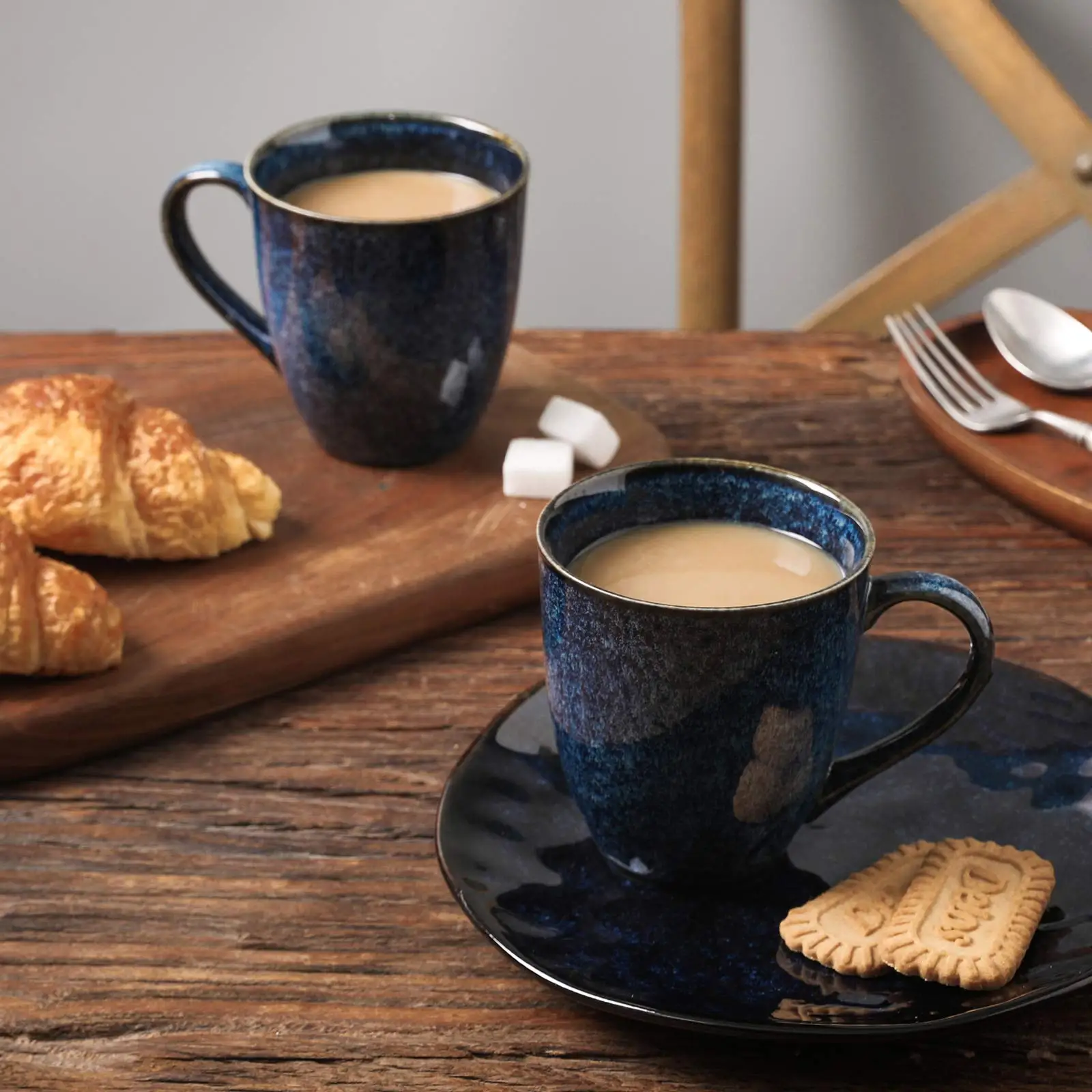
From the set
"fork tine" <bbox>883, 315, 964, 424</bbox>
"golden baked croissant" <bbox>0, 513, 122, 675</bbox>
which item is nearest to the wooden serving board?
"fork tine" <bbox>883, 315, 964, 424</bbox>

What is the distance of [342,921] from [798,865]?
19 cm

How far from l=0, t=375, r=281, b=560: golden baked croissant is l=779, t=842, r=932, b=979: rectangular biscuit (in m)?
0.43

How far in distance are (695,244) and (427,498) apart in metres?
0.87

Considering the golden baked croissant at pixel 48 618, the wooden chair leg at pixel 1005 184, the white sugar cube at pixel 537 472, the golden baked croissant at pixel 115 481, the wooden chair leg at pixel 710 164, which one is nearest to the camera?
the golden baked croissant at pixel 48 618

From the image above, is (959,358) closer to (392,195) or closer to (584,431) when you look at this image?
(584,431)

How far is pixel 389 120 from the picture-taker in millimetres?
1040

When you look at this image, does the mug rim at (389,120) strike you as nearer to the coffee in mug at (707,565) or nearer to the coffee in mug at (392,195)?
the coffee in mug at (392,195)

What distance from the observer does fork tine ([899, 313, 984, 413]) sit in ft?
3.38

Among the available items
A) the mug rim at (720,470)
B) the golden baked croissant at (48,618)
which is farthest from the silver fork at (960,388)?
the golden baked croissant at (48,618)

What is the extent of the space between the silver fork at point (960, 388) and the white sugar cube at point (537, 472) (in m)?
0.26

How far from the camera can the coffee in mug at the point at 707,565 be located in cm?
62

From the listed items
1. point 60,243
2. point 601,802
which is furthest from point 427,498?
point 60,243

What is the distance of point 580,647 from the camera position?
0.59 m

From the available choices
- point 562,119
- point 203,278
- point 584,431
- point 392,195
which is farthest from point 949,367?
point 562,119
